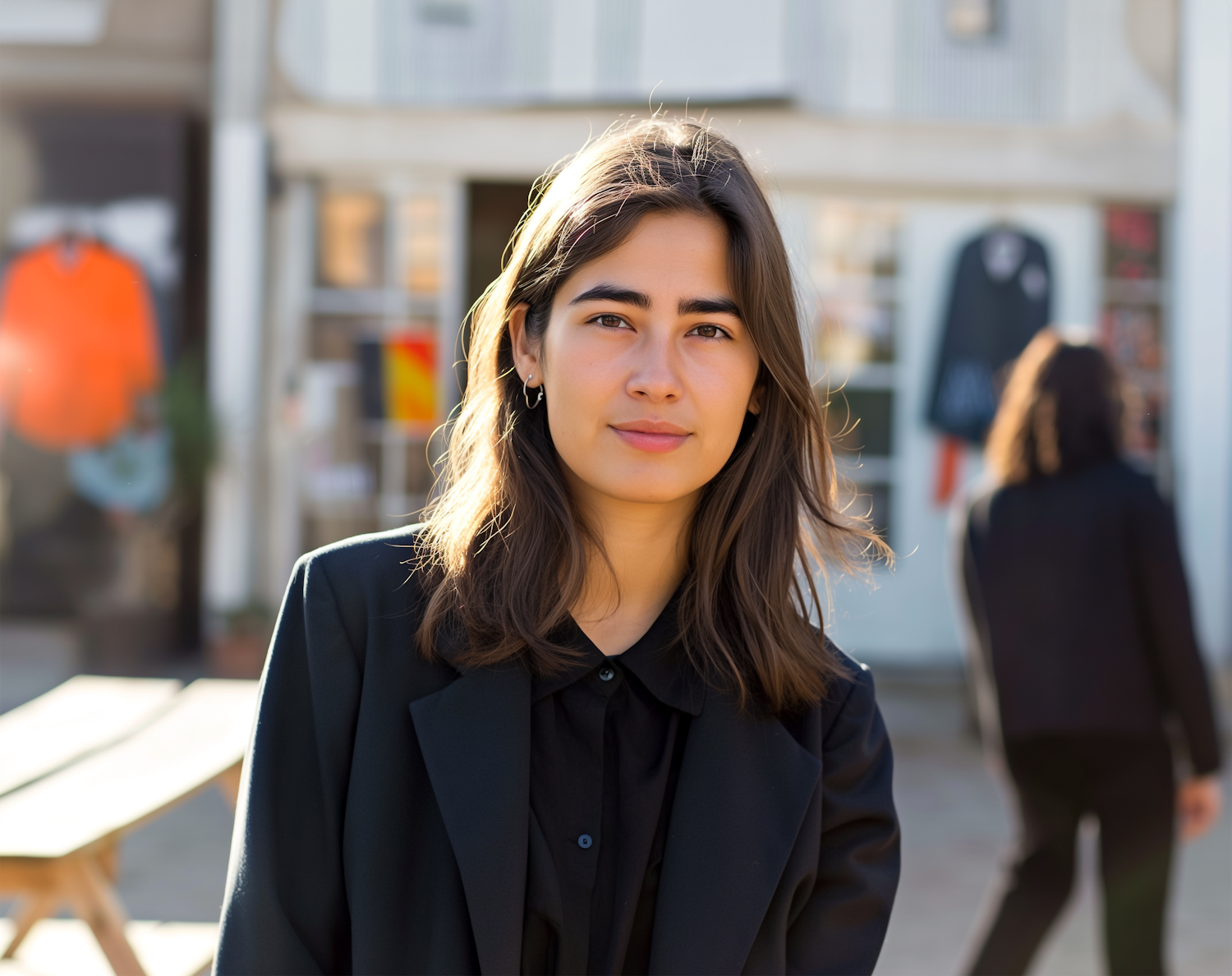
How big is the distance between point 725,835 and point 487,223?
315 inches

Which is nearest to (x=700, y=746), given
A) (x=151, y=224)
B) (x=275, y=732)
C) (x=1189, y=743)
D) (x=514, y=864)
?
(x=514, y=864)

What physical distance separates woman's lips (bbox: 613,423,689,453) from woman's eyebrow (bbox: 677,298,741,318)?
0.17 m

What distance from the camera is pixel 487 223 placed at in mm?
9375

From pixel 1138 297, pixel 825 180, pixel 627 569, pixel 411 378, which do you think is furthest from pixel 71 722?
pixel 1138 297

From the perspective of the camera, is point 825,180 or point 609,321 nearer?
point 609,321

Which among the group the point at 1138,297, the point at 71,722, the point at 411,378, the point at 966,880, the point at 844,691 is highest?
the point at 1138,297

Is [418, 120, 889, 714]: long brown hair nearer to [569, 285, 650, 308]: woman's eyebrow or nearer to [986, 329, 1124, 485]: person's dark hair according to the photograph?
[569, 285, 650, 308]: woman's eyebrow

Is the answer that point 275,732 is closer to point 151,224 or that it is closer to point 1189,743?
point 1189,743

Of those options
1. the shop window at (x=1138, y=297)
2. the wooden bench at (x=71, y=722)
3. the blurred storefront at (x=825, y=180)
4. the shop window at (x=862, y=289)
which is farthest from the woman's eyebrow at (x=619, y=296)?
the shop window at (x=1138, y=297)

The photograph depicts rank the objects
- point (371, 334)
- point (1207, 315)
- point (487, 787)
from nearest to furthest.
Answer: point (487, 787), point (1207, 315), point (371, 334)

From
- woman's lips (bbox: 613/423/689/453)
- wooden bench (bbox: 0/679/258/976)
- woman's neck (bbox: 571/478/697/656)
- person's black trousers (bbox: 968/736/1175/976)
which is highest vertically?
woman's lips (bbox: 613/423/689/453)

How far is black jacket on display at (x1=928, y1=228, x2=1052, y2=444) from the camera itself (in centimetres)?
855

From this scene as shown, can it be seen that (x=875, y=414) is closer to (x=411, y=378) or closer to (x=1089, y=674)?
(x=411, y=378)

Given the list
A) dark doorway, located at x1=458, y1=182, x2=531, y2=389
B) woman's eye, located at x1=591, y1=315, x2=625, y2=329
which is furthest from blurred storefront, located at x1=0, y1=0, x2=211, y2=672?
woman's eye, located at x1=591, y1=315, x2=625, y2=329
